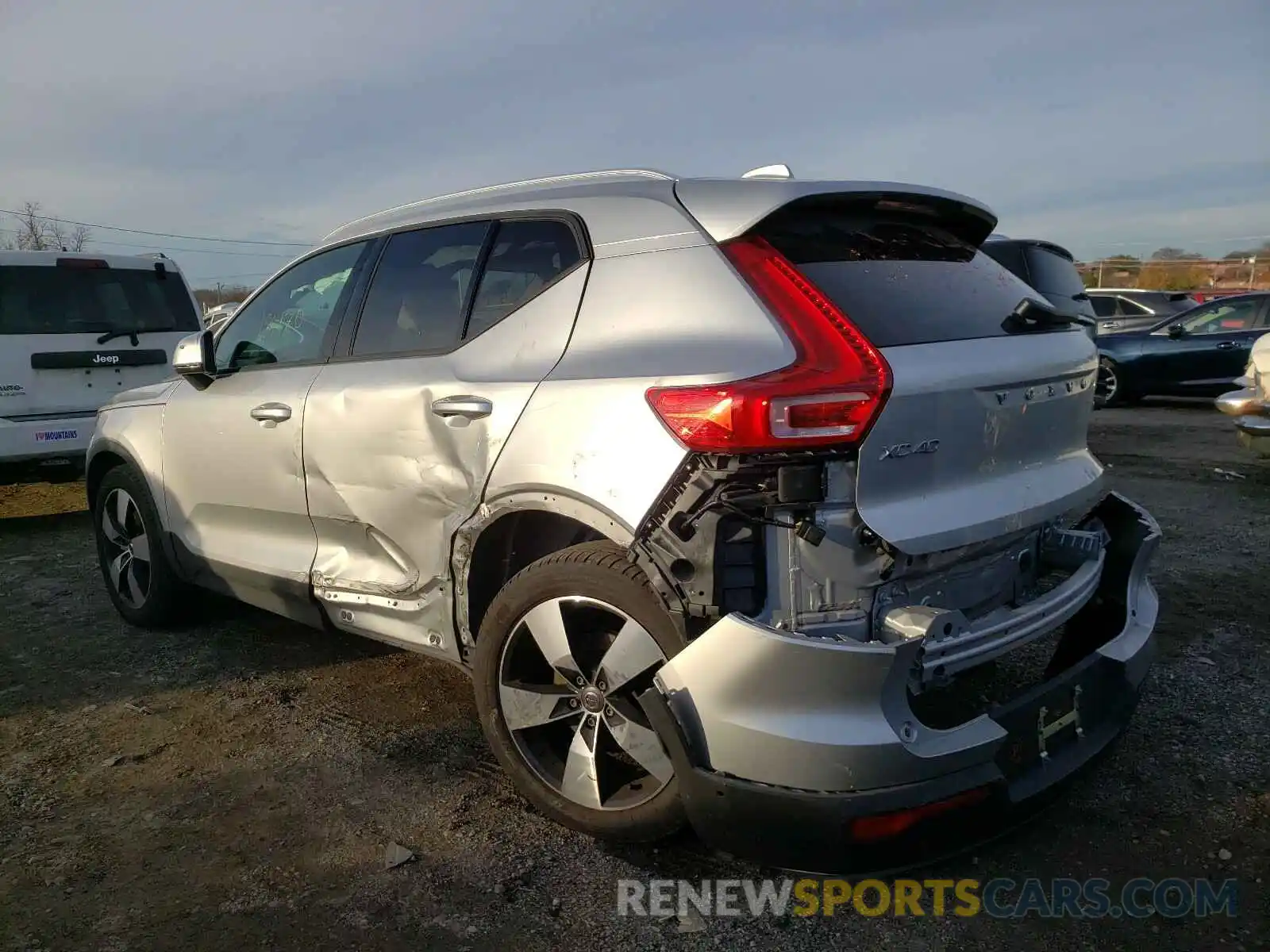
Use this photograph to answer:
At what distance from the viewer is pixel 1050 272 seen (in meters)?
8.03

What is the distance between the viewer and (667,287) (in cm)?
253

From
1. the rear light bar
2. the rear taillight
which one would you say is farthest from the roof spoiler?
the rear light bar

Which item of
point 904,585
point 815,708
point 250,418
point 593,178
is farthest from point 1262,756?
point 250,418

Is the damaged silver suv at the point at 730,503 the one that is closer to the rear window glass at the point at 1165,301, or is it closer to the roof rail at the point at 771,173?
the roof rail at the point at 771,173

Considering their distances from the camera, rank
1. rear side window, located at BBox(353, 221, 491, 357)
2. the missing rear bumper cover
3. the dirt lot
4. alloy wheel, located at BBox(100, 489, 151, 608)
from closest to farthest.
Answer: the missing rear bumper cover < the dirt lot < rear side window, located at BBox(353, 221, 491, 357) < alloy wheel, located at BBox(100, 489, 151, 608)

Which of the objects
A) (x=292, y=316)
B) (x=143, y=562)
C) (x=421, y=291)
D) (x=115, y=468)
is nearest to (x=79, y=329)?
(x=115, y=468)

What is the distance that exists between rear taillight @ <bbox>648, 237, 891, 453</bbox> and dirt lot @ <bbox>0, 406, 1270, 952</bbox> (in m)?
1.24

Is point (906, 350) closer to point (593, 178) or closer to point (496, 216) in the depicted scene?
point (593, 178)

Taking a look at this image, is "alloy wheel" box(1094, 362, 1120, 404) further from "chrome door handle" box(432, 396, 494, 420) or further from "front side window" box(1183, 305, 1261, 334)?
"chrome door handle" box(432, 396, 494, 420)

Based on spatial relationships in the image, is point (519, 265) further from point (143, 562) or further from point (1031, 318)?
point (143, 562)

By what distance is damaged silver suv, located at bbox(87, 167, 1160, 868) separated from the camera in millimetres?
2170

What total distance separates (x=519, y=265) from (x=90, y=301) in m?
6.08

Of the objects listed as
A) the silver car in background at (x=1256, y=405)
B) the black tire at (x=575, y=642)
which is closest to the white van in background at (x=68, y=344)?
the black tire at (x=575, y=642)

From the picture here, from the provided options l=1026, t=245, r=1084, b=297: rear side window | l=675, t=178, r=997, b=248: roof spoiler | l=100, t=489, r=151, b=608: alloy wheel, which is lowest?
l=100, t=489, r=151, b=608: alloy wheel
